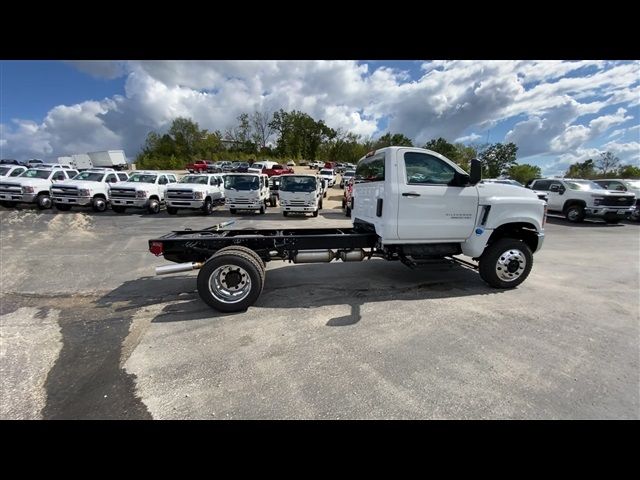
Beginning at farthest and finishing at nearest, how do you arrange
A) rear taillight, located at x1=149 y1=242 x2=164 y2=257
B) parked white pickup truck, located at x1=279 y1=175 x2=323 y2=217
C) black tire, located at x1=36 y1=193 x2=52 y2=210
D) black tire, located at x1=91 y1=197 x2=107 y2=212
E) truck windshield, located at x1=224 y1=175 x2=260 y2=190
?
truck windshield, located at x1=224 y1=175 x2=260 y2=190, black tire, located at x1=91 y1=197 x2=107 y2=212, black tire, located at x1=36 y1=193 x2=52 y2=210, parked white pickup truck, located at x1=279 y1=175 x2=323 y2=217, rear taillight, located at x1=149 y1=242 x2=164 y2=257

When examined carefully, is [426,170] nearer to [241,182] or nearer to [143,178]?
[241,182]

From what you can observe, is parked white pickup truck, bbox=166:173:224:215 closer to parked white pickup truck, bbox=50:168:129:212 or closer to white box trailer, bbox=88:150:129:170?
parked white pickup truck, bbox=50:168:129:212

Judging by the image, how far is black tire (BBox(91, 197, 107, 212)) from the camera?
45.6 ft

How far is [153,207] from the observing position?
14.1m

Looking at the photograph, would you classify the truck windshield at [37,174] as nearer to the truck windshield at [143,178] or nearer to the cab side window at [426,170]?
the truck windshield at [143,178]

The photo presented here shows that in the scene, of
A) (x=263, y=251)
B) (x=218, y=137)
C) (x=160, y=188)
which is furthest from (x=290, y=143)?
(x=263, y=251)

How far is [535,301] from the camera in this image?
460 cm

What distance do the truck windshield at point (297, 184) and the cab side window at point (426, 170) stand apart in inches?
369

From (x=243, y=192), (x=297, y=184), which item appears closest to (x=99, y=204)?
(x=243, y=192)

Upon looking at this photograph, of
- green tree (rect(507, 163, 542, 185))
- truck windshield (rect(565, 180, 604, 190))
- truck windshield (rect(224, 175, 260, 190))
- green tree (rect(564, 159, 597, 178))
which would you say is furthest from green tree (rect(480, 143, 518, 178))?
truck windshield (rect(224, 175, 260, 190))

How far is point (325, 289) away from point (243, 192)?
33.4 feet

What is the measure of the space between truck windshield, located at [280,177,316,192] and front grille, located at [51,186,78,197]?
9338 millimetres

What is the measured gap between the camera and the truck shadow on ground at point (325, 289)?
431cm

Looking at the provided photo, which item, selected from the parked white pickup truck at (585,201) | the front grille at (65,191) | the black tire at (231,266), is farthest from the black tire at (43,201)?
the parked white pickup truck at (585,201)
